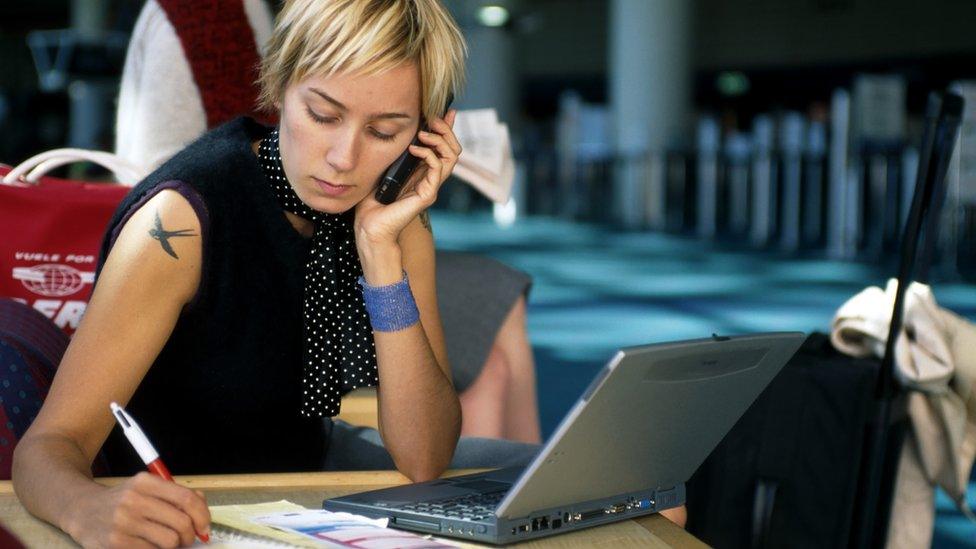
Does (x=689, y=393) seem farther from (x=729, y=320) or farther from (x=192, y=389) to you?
(x=729, y=320)

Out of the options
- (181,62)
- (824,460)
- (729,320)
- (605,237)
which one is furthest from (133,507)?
(605,237)

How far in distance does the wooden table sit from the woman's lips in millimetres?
327

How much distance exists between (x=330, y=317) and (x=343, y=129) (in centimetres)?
26

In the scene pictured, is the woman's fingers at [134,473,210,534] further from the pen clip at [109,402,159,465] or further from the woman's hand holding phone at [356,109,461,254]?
the woman's hand holding phone at [356,109,461,254]

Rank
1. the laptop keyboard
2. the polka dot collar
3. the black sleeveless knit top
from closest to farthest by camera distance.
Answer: the laptop keyboard
the black sleeveless knit top
the polka dot collar

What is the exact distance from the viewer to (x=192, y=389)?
152cm

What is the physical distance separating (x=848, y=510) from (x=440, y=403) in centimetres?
79

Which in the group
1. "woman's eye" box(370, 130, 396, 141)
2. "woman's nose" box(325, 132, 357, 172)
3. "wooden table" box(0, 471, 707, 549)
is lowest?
"wooden table" box(0, 471, 707, 549)

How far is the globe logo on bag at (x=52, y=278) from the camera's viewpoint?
75.7 inches

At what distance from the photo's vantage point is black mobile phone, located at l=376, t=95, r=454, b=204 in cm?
154

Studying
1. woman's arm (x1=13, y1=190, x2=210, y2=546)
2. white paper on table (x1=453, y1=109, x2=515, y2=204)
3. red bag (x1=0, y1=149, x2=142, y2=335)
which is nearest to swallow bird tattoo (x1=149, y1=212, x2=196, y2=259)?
woman's arm (x1=13, y1=190, x2=210, y2=546)

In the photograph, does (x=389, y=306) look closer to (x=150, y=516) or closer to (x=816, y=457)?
(x=150, y=516)

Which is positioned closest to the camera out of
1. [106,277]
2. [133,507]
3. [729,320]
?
[133,507]

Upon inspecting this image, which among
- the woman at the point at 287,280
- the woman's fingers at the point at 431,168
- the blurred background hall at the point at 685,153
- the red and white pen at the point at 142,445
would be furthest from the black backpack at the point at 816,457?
the red and white pen at the point at 142,445
